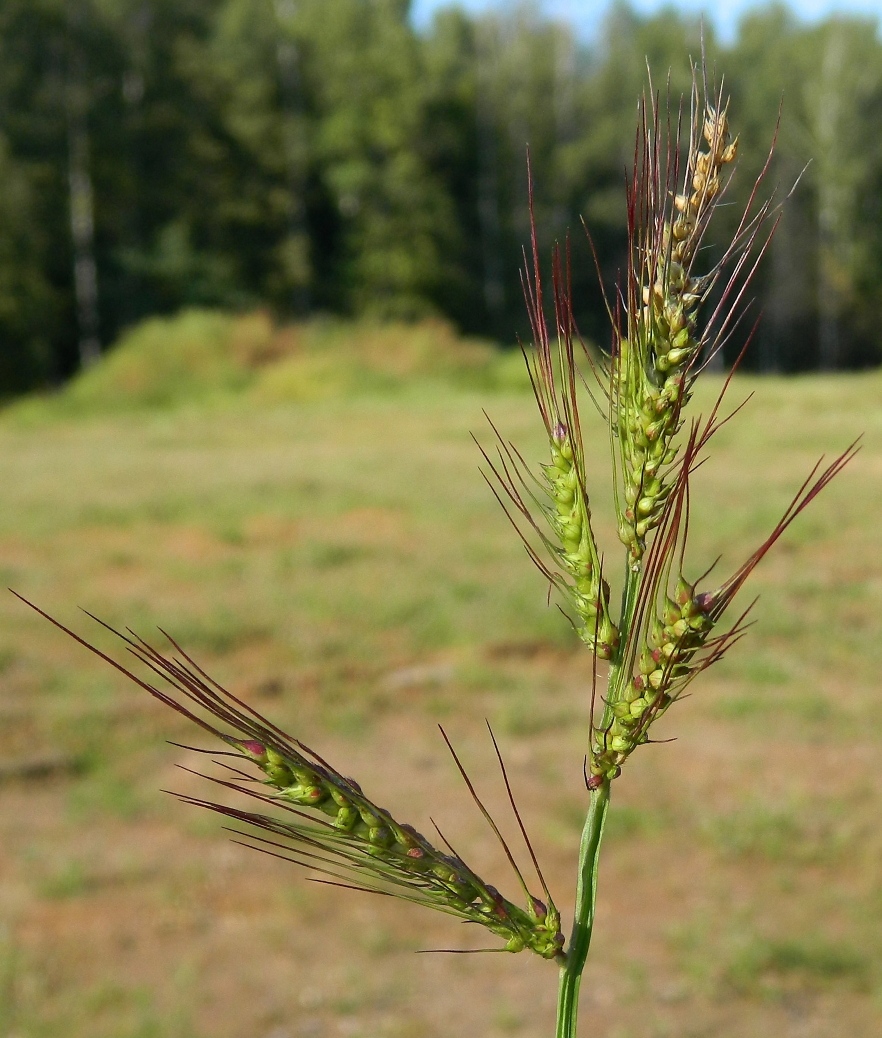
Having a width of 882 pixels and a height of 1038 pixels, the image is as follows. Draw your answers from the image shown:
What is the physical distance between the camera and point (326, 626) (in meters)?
9.46

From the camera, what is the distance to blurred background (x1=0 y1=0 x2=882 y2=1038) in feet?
17.9

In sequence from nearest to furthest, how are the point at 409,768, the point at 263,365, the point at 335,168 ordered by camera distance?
the point at 409,768 → the point at 263,365 → the point at 335,168

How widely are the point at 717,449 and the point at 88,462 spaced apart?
27.6 feet

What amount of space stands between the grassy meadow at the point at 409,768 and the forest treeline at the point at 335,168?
52.4ft


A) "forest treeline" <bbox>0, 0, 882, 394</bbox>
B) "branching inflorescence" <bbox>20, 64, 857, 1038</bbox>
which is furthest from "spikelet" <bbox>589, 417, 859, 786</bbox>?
"forest treeline" <bbox>0, 0, 882, 394</bbox>

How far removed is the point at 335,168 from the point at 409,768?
90.6 ft

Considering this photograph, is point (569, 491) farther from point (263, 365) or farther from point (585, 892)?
point (263, 365)

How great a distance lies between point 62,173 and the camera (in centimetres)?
2839

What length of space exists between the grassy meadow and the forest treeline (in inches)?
629

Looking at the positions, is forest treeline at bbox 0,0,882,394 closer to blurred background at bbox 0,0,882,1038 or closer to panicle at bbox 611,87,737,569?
blurred background at bbox 0,0,882,1038

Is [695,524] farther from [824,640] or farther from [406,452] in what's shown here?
[406,452]

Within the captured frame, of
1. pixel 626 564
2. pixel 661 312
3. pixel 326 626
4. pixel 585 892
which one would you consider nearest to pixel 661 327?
pixel 661 312

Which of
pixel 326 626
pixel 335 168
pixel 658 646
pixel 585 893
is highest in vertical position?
pixel 335 168

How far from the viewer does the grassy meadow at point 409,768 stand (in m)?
5.36
